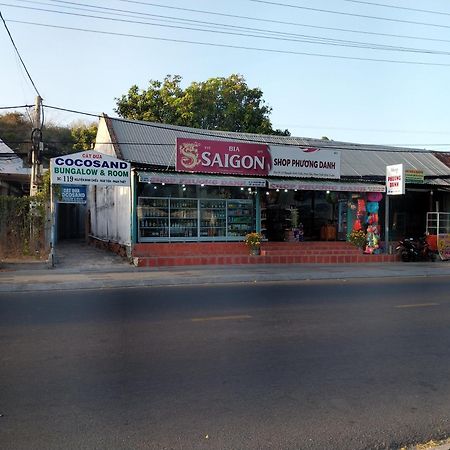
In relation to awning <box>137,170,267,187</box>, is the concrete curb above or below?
below

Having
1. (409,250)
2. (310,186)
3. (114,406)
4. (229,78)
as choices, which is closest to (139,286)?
(114,406)

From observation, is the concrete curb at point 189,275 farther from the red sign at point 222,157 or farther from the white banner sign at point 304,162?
the white banner sign at point 304,162

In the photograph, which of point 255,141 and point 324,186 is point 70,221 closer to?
point 255,141

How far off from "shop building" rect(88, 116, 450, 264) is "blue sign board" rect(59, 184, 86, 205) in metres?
1.68

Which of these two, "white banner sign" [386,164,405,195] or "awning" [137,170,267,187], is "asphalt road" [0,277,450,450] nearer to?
"awning" [137,170,267,187]

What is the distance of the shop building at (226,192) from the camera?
59.6 feet

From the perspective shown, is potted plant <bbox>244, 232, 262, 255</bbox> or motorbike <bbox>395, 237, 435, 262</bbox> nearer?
potted plant <bbox>244, 232, 262, 255</bbox>

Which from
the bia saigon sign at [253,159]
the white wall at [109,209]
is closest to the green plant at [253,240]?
the bia saigon sign at [253,159]

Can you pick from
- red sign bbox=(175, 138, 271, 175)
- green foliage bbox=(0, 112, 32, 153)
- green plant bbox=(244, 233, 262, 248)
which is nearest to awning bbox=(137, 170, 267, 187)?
red sign bbox=(175, 138, 271, 175)

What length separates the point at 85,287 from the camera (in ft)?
39.8

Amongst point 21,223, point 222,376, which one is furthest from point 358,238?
point 222,376

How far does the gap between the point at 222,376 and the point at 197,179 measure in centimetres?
1311

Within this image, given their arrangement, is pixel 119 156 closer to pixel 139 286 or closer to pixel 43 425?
pixel 139 286

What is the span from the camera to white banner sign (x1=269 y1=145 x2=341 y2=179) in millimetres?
19609
